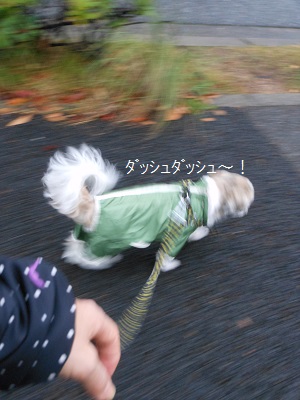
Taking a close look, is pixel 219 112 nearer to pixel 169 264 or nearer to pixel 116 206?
pixel 169 264

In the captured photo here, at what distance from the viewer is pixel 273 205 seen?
2.88 meters

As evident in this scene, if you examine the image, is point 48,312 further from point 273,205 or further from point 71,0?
point 71,0

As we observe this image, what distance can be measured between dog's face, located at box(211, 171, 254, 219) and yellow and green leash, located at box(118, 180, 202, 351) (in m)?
0.15

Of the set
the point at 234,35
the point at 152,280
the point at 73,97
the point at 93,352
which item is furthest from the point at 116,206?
the point at 234,35

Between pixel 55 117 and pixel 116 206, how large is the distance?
1630 millimetres

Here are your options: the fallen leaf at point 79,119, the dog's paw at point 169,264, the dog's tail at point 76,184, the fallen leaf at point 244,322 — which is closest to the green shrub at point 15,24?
the fallen leaf at point 79,119

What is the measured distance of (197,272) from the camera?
7.79 ft

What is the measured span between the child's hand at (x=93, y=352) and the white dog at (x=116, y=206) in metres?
1.02

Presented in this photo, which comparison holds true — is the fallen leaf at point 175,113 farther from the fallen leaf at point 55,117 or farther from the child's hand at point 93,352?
the child's hand at point 93,352

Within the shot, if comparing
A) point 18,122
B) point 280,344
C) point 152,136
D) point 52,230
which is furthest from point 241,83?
point 280,344

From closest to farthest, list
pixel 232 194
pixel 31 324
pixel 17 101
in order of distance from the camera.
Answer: pixel 31 324
pixel 232 194
pixel 17 101

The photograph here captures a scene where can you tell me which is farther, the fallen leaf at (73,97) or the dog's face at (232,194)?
the fallen leaf at (73,97)

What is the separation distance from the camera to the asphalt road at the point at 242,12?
21.2 feet

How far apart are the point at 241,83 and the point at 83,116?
5.10ft
